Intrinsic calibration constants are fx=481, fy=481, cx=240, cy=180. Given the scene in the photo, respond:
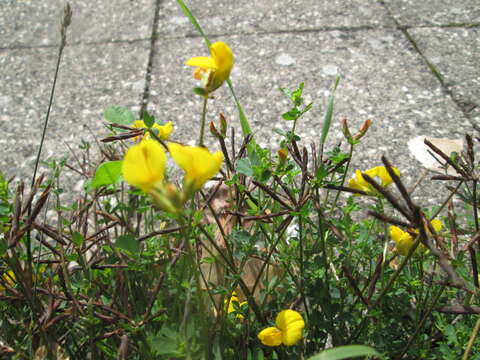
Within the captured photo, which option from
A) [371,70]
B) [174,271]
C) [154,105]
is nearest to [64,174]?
[154,105]

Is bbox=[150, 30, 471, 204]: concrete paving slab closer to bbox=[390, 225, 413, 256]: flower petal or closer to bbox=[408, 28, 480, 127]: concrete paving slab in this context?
bbox=[408, 28, 480, 127]: concrete paving slab

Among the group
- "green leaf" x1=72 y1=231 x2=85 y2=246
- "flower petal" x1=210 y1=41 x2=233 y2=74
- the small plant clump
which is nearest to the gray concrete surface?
the small plant clump

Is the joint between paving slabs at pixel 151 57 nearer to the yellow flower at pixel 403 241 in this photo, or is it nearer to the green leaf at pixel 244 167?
the green leaf at pixel 244 167

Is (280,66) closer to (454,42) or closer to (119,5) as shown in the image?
(454,42)

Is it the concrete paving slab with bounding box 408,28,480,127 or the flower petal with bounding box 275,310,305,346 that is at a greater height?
the concrete paving slab with bounding box 408,28,480,127

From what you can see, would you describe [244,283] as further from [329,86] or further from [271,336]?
[329,86]

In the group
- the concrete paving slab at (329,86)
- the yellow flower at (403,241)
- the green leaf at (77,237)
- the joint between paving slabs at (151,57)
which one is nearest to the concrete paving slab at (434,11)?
the concrete paving slab at (329,86)
